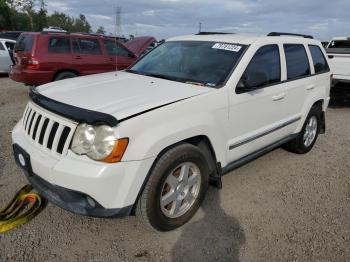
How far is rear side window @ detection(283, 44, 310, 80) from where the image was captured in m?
4.45

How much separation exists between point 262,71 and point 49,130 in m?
2.37

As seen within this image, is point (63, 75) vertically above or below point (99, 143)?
above

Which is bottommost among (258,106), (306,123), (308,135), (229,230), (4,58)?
(229,230)

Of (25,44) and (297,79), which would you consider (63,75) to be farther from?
(297,79)

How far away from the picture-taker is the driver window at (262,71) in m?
3.53

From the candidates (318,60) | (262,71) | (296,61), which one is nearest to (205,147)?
(262,71)

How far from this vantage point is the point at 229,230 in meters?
3.25

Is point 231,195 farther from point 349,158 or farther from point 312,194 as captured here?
point 349,158

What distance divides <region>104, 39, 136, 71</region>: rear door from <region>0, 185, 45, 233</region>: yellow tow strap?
6669 millimetres

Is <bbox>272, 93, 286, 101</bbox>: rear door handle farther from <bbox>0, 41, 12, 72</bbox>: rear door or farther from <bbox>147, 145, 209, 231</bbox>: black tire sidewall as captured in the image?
<bbox>0, 41, 12, 72</bbox>: rear door

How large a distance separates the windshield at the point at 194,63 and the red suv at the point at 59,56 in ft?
13.9

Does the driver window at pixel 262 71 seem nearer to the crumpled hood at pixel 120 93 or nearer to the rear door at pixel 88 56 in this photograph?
the crumpled hood at pixel 120 93

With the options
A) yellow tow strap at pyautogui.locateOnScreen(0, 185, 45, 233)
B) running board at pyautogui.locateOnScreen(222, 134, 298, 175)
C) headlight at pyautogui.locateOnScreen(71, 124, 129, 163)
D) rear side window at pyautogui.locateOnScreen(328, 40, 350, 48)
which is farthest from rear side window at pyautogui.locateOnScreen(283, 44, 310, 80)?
rear side window at pyautogui.locateOnScreen(328, 40, 350, 48)

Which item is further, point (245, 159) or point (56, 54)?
point (56, 54)
